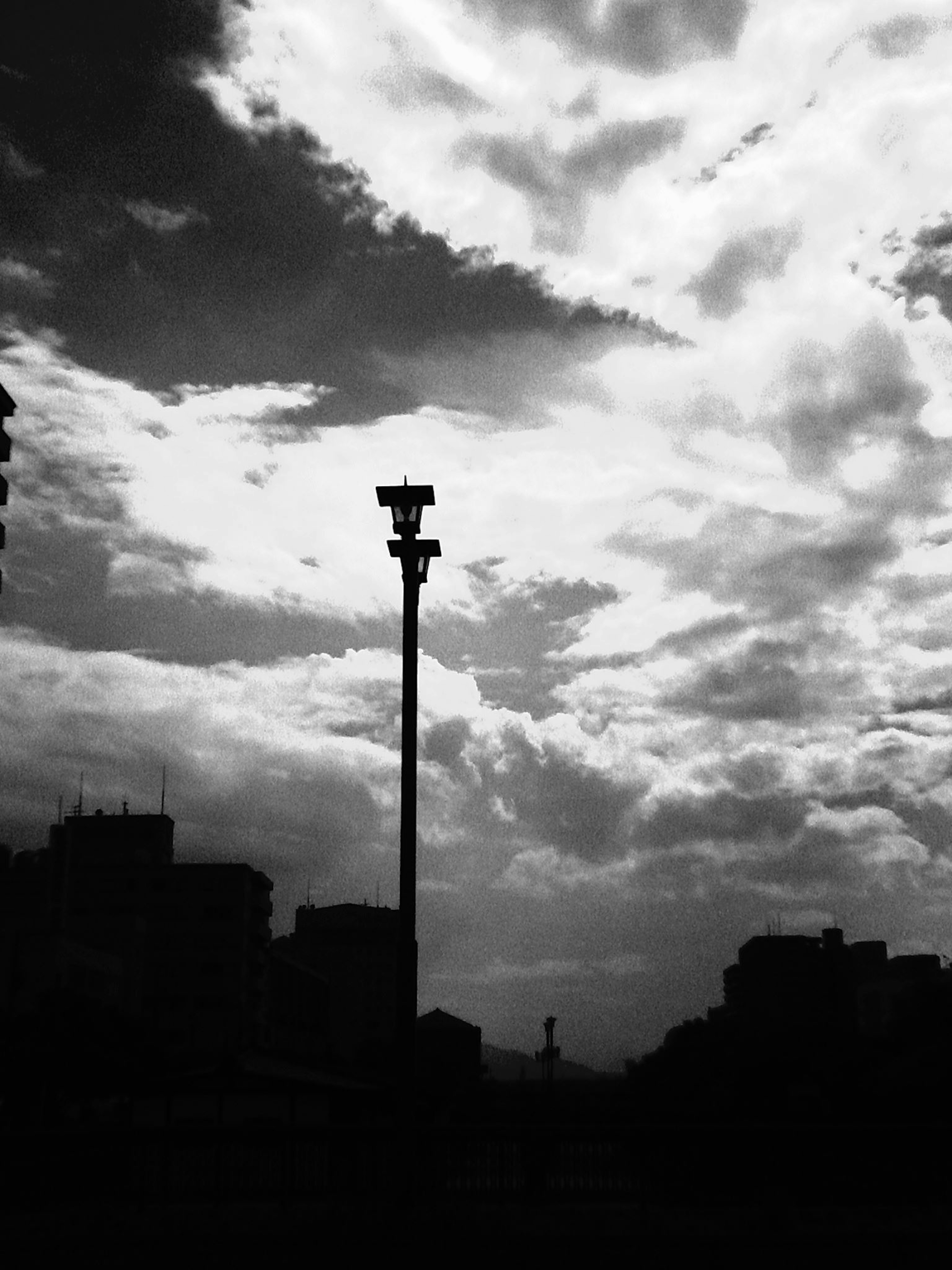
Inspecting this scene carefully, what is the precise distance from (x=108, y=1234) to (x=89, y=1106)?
7677 cm

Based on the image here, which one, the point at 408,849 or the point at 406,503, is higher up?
the point at 406,503

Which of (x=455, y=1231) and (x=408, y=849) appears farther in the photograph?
(x=408, y=849)

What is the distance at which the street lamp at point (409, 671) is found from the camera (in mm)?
19453

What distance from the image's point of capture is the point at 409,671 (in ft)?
69.4

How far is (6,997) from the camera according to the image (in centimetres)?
10338

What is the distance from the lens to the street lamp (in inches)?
766

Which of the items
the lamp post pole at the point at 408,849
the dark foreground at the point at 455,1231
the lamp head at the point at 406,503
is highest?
the lamp head at the point at 406,503

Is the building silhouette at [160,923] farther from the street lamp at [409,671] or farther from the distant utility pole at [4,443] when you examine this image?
the street lamp at [409,671]

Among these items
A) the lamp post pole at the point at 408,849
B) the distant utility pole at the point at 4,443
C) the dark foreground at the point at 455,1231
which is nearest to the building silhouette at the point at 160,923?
the distant utility pole at the point at 4,443

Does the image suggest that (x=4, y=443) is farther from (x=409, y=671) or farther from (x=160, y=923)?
(x=409, y=671)

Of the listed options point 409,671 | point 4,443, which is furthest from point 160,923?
point 409,671

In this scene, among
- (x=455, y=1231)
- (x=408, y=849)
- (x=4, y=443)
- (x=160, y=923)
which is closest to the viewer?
(x=455, y=1231)

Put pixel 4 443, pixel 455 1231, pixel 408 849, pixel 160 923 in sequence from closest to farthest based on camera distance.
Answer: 1. pixel 455 1231
2. pixel 408 849
3. pixel 4 443
4. pixel 160 923

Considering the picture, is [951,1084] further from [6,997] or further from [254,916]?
[254,916]
